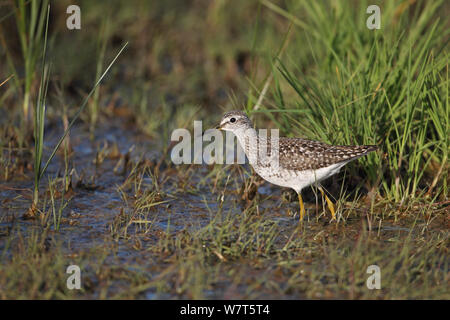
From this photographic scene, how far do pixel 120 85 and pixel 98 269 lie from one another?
638 centimetres

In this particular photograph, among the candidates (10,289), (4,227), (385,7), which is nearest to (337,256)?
(10,289)

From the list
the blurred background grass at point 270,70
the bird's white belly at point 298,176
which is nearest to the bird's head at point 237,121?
the blurred background grass at point 270,70

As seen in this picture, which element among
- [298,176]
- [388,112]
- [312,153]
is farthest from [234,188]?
[388,112]

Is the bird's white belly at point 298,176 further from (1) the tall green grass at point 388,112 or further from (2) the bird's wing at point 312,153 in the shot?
(1) the tall green grass at point 388,112

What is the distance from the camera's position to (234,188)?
8180 mm

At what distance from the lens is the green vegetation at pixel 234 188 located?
5.70 m

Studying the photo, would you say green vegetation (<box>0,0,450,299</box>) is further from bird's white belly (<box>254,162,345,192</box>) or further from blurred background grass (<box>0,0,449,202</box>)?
bird's white belly (<box>254,162,345,192</box>)

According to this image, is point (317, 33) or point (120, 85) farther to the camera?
point (120, 85)

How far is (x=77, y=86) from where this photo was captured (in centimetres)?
1112

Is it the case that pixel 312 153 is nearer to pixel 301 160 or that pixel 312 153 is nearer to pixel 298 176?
pixel 301 160

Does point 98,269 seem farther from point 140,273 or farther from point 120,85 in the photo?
point 120,85

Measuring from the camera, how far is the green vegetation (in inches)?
224

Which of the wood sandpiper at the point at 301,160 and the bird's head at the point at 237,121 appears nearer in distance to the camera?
the wood sandpiper at the point at 301,160

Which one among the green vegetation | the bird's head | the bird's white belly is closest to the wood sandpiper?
the bird's white belly
